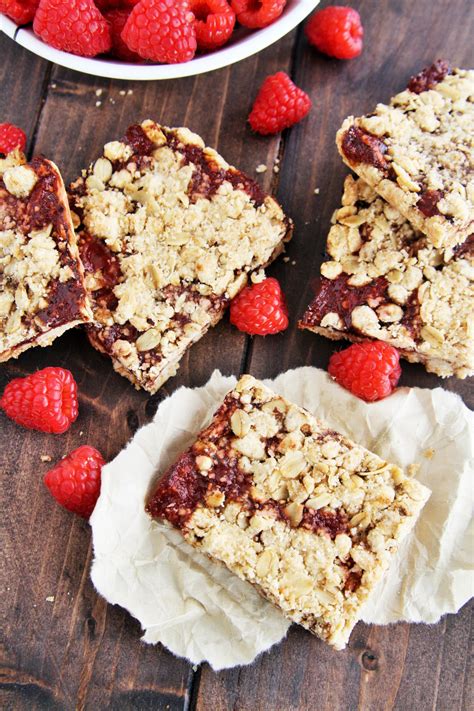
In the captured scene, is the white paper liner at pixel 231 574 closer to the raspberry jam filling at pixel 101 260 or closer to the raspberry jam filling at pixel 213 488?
the raspberry jam filling at pixel 213 488

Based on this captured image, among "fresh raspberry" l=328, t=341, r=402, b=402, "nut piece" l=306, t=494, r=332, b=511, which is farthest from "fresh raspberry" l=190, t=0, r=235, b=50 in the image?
"nut piece" l=306, t=494, r=332, b=511

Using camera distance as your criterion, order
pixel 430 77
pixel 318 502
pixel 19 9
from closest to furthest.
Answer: pixel 318 502 < pixel 19 9 < pixel 430 77

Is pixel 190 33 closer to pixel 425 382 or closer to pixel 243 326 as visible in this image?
pixel 243 326

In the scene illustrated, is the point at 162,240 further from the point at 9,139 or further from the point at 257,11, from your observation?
the point at 257,11

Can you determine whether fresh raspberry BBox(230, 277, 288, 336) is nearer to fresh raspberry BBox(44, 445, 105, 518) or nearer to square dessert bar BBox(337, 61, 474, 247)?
square dessert bar BBox(337, 61, 474, 247)

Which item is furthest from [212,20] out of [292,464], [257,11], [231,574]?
[231,574]

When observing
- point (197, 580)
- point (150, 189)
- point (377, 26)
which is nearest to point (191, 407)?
point (197, 580)
